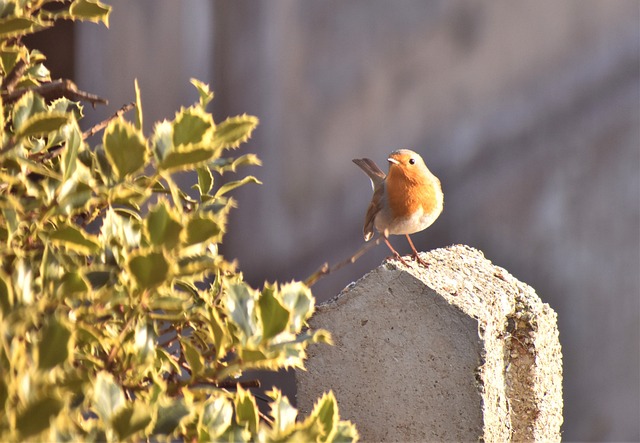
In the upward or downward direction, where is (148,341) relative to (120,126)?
downward

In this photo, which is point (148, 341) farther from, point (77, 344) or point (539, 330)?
point (539, 330)

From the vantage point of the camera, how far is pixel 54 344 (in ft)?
1.40

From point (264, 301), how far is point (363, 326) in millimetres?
799

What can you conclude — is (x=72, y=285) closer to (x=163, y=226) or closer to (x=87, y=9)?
(x=163, y=226)

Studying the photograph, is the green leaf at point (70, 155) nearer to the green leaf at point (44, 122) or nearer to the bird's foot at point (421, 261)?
the green leaf at point (44, 122)

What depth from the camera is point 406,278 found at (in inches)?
51.9

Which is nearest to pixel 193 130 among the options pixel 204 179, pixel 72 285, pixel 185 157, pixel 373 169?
pixel 185 157

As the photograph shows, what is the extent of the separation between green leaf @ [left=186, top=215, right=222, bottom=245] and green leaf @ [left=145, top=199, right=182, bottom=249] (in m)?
0.01

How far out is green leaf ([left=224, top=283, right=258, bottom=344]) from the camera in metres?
0.57

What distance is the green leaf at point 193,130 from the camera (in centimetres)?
53

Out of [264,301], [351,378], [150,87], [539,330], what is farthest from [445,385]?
[150,87]

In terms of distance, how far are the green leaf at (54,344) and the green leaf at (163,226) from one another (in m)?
0.10

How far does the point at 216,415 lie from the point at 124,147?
7.9 inches

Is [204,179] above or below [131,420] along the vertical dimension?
above
